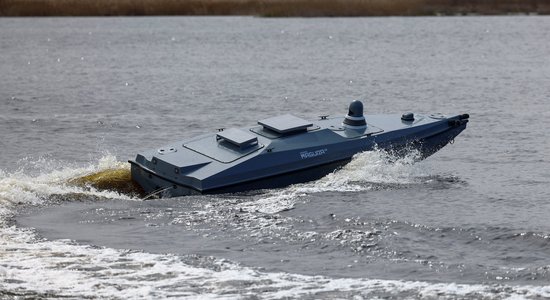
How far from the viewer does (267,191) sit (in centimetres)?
2272

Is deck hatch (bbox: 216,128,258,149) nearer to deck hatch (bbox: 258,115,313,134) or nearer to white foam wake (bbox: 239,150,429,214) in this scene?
deck hatch (bbox: 258,115,313,134)

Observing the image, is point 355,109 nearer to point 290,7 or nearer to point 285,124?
point 285,124

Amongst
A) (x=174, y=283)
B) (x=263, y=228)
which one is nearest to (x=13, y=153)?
(x=263, y=228)

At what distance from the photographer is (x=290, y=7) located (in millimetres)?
92125

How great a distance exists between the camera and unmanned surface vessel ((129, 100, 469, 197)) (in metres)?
22.2

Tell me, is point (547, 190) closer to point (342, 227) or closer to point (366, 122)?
point (366, 122)

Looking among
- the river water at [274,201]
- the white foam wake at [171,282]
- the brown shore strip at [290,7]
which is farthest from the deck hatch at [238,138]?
the brown shore strip at [290,7]

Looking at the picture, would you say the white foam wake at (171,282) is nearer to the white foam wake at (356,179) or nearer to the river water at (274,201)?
the river water at (274,201)

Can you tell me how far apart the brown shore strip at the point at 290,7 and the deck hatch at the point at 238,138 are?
208 ft

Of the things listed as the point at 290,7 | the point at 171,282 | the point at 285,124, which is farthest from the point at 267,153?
the point at 290,7

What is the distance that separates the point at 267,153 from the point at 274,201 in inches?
47.1

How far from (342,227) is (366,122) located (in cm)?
522

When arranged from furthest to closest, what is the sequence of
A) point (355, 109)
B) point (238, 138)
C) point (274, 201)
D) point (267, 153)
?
1. point (355, 109)
2. point (238, 138)
3. point (267, 153)
4. point (274, 201)

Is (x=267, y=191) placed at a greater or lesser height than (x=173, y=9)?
lesser
